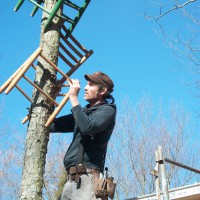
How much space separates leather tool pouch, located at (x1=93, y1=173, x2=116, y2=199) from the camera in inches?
109

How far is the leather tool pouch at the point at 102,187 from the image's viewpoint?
109 inches

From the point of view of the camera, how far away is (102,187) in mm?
2787

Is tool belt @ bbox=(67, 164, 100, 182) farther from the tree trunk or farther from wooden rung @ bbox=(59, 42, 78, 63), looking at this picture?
wooden rung @ bbox=(59, 42, 78, 63)

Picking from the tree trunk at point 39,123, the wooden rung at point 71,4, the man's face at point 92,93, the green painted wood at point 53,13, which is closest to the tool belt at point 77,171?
the tree trunk at point 39,123

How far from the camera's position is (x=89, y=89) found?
3.20 metres

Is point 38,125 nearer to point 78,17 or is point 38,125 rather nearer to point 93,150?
point 93,150

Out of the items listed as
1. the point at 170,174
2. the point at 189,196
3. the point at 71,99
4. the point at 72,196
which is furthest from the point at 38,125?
the point at 170,174

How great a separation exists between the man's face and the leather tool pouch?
2.28 feet

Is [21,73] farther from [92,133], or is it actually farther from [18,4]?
[18,4]

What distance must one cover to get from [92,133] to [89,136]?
0.47 ft

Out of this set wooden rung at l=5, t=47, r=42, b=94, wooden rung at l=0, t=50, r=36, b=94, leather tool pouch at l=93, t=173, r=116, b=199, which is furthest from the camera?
wooden rung at l=0, t=50, r=36, b=94

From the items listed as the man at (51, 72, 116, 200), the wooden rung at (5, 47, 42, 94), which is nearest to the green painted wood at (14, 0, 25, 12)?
the wooden rung at (5, 47, 42, 94)

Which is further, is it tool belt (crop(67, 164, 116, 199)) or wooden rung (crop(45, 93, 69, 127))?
wooden rung (crop(45, 93, 69, 127))

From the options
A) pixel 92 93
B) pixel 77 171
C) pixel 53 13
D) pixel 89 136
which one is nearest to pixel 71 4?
pixel 53 13
